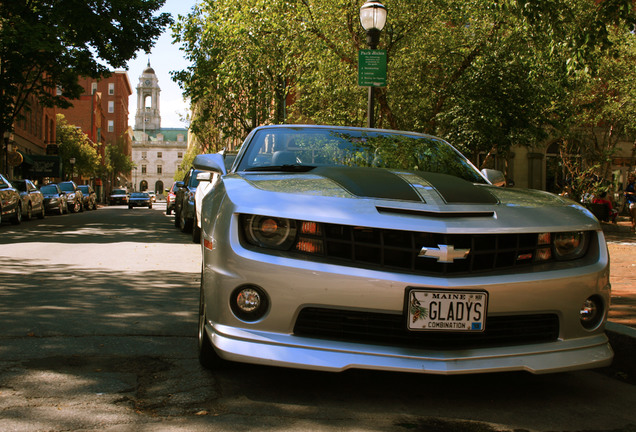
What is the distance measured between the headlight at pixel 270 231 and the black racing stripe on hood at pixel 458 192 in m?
0.86

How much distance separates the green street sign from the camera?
36.2ft

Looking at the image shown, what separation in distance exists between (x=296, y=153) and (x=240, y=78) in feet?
74.8

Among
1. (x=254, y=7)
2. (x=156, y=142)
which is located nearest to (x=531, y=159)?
(x=254, y=7)

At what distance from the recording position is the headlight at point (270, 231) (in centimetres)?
329

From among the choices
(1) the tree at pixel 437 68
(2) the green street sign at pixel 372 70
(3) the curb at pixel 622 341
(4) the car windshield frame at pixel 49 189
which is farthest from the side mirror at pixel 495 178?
(4) the car windshield frame at pixel 49 189

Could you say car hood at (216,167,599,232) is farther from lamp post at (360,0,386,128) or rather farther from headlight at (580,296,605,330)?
lamp post at (360,0,386,128)

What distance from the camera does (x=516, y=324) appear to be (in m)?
3.34

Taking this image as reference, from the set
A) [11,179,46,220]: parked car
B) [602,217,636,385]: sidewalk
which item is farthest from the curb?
[11,179,46,220]: parked car

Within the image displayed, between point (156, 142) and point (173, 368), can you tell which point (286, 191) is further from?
point (156, 142)

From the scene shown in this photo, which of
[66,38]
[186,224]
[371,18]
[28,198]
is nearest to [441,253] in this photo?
[371,18]

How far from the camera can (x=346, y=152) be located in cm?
475

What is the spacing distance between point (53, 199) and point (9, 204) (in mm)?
10909

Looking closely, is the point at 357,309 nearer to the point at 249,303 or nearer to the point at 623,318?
the point at 249,303

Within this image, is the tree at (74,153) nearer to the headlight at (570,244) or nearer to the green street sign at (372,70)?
the green street sign at (372,70)
